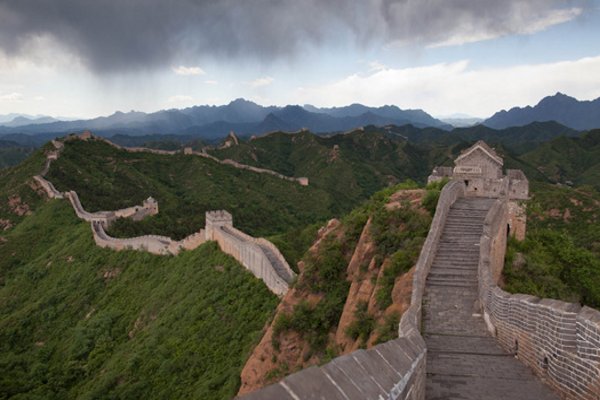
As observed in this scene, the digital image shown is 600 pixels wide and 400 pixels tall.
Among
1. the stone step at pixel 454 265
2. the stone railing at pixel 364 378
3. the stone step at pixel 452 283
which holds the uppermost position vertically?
the stone railing at pixel 364 378

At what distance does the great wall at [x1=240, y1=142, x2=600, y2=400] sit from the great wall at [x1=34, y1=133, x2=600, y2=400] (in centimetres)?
1

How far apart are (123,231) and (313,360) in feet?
109

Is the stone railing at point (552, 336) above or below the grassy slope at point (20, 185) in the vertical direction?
above

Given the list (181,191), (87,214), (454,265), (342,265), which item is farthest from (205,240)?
(181,191)

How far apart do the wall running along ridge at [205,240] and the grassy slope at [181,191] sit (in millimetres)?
1519

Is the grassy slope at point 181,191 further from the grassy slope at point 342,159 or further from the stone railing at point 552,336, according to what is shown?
the stone railing at point 552,336

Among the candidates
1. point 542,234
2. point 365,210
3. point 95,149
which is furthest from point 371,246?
point 95,149

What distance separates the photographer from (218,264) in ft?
98.8

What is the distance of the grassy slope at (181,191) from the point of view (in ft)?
171

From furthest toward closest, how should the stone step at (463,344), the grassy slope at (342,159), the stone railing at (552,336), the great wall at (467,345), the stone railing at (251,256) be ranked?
the grassy slope at (342,159)
the stone railing at (251,256)
the stone step at (463,344)
the stone railing at (552,336)
the great wall at (467,345)

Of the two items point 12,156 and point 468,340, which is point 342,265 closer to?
point 468,340

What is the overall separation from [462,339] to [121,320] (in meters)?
26.6

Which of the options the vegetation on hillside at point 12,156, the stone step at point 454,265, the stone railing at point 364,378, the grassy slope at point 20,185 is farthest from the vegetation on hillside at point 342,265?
the vegetation on hillside at point 12,156

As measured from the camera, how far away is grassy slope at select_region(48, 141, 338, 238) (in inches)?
2047
